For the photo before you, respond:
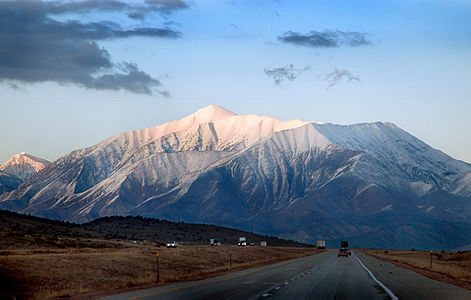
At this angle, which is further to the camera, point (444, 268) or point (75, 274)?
point (444, 268)

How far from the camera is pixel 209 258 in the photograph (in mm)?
Result: 64562

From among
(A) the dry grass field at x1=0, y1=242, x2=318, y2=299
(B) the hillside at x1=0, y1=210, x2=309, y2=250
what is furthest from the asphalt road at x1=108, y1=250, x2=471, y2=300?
(B) the hillside at x1=0, y1=210, x2=309, y2=250

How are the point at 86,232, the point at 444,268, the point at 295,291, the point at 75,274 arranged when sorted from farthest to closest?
the point at 86,232 → the point at 444,268 → the point at 75,274 → the point at 295,291

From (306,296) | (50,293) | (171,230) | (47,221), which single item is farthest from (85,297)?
(171,230)

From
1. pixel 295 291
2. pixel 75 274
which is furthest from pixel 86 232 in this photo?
pixel 295 291

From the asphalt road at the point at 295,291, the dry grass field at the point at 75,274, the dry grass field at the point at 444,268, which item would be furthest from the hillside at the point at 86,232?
the asphalt road at the point at 295,291

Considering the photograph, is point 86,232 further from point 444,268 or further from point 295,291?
point 295,291

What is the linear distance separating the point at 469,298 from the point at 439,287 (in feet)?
22.8

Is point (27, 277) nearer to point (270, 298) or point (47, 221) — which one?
point (270, 298)

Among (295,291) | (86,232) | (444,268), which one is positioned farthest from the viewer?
(86,232)

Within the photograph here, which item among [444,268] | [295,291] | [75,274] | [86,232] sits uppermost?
[86,232]

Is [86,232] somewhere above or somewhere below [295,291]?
above

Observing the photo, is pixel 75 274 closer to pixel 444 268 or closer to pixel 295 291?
pixel 295 291

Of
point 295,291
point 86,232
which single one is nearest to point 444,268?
point 295,291
